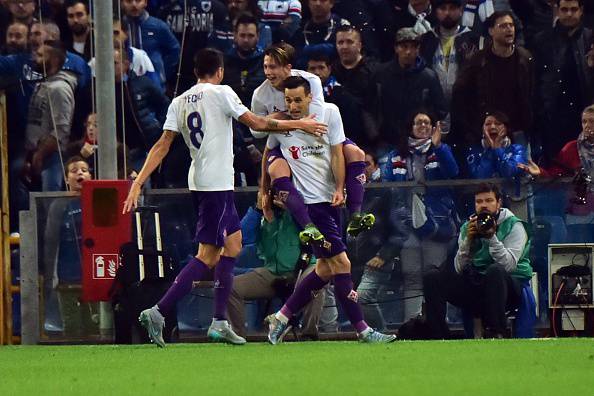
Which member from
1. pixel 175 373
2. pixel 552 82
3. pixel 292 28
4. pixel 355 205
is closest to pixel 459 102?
pixel 552 82

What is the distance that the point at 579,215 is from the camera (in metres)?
13.8

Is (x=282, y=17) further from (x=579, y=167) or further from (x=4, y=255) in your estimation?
(x=4, y=255)

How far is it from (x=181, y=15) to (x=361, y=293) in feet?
12.0

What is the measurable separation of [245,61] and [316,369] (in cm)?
634

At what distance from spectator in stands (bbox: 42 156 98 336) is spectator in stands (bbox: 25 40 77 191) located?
110cm

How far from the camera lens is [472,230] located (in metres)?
13.1

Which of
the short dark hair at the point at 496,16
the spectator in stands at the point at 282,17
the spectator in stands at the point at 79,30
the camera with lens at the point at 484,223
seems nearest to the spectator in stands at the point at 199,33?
the spectator in stands at the point at 282,17

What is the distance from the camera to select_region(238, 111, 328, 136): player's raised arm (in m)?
11.3

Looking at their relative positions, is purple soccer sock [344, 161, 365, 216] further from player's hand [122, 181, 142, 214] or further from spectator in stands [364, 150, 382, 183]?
spectator in stands [364, 150, 382, 183]

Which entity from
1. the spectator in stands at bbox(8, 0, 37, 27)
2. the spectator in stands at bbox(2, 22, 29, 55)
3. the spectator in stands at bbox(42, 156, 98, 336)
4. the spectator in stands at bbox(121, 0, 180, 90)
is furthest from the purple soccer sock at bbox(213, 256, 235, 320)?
the spectator in stands at bbox(8, 0, 37, 27)

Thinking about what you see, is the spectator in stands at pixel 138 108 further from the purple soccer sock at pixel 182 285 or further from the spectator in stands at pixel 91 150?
the purple soccer sock at pixel 182 285

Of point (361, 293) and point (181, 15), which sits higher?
point (181, 15)

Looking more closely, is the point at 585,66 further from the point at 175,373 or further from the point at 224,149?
the point at 175,373

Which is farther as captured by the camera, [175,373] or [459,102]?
[459,102]
